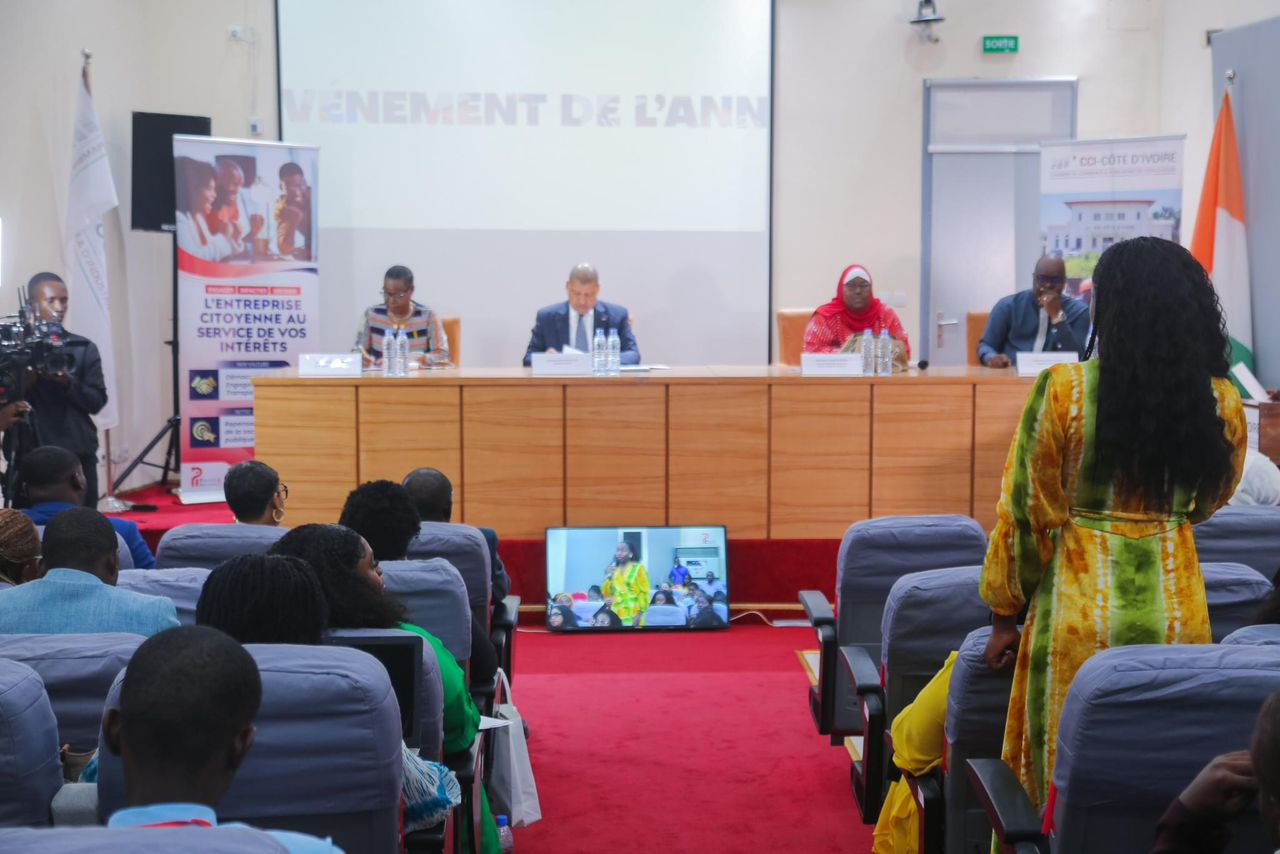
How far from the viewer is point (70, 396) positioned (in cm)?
569

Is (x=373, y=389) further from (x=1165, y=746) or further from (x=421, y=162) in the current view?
(x=1165, y=746)

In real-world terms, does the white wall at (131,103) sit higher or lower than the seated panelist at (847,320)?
higher

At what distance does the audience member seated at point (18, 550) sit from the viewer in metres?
2.78

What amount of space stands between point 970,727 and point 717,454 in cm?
345

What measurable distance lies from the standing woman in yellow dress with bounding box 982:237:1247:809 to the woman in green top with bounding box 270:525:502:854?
99 centimetres

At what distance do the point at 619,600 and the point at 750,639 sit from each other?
578 mm

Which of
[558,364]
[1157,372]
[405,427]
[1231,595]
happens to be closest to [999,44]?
[558,364]

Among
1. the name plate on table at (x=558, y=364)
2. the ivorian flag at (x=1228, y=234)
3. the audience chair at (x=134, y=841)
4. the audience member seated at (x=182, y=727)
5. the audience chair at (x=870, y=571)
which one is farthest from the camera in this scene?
the ivorian flag at (x=1228, y=234)

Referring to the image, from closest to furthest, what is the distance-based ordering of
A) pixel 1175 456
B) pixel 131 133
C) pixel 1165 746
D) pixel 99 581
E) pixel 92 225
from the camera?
1. pixel 1165 746
2. pixel 1175 456
3. pixel 99 581
4. pixel 92 225
5. pixel 131 133

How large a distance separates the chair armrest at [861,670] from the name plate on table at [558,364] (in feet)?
8.66

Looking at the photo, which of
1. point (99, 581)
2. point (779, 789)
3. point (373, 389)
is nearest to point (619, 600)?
point (373, 389)

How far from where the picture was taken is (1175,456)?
2.11m

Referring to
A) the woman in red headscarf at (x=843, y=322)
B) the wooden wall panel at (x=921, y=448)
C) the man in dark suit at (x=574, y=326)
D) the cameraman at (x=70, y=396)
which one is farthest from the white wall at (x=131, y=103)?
the wooden wall panel at (x=921, y=448)

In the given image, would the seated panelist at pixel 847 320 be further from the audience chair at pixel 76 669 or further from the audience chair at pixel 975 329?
the audience chair at pixel 76 669
